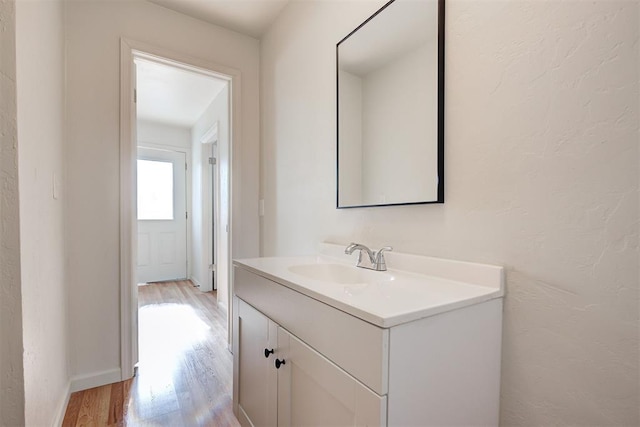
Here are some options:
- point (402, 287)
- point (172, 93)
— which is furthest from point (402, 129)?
point (172, 93)

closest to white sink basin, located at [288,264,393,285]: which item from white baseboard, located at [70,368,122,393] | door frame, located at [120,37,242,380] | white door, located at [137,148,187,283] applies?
door frame, located at [120,37,242,380]

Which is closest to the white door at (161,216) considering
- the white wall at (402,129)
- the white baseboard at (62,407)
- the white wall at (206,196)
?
the white wall at (206,196)

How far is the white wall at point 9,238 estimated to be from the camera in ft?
2.65

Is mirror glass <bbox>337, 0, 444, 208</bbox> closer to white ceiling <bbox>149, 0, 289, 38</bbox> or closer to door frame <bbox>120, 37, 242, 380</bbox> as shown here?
white ceiling <bbox>149, 0, 289, 38</bbox>

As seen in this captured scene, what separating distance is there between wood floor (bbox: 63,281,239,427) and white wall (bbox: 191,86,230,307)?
0.67m

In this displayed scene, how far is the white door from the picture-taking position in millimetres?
4383

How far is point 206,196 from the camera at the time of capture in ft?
13.2

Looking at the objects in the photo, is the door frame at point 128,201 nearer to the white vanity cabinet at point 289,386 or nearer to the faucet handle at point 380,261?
the white vanity cabinet at point 289,386

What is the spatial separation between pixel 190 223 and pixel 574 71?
4724 millimetres

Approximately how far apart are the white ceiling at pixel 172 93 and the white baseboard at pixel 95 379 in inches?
82.3

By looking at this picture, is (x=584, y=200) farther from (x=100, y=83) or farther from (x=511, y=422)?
(x=100, y=83)

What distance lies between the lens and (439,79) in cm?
105

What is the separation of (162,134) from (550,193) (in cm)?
468

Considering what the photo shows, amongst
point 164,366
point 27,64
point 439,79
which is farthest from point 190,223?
point 439,79
